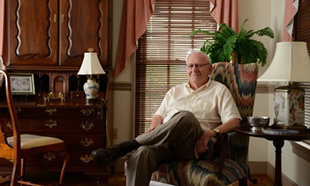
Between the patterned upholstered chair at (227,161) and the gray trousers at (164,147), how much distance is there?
85mm

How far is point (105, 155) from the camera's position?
2.26m

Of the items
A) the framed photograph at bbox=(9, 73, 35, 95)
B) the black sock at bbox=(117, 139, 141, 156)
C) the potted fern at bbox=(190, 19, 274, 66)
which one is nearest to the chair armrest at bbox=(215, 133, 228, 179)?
the black sock at bbox=(117, 139, 141, 156)

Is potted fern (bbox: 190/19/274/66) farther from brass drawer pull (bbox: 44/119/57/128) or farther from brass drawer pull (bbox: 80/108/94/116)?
brass drawer pull (bbox: 44/119/57/128)

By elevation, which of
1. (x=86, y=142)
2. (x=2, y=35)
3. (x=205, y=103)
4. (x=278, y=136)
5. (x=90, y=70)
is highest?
(x=2, y=35)

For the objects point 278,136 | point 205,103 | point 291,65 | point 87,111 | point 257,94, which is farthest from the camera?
point 257,94

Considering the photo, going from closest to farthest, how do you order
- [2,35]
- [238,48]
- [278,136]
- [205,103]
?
1. [278,136]
2. [205,103]
3. [238,48]
4. [2,35]

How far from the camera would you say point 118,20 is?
3.82 meters

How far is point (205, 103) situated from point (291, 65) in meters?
0.71

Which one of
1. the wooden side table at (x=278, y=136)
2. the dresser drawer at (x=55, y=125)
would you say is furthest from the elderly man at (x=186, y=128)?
the dresser drawer at (x=55, y=125)

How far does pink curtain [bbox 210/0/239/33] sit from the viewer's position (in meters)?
3.66

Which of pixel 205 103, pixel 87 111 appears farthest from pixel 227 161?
pixel 87 111

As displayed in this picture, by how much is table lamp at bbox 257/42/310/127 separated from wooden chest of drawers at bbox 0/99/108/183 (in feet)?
4.89

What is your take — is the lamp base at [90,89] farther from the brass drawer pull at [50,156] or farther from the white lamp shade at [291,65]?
the white lamp shade at [291,65]

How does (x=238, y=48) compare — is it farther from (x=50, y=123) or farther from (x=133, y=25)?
(x=50, y=123)
